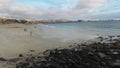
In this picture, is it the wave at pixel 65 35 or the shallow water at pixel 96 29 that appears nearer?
the wave at pixel 65 35

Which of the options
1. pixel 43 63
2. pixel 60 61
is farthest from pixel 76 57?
pixel 43 63

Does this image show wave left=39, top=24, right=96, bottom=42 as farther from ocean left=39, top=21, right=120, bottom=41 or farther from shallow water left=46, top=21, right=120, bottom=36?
shallow water left=46, top=21, right=120, bottom=36

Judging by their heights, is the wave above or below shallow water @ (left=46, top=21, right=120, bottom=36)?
above

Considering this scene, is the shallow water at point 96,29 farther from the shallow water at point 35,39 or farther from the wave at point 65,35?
the wave at point 65,35

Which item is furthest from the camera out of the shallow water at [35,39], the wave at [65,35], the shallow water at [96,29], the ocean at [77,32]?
the shallow water at [96,29]

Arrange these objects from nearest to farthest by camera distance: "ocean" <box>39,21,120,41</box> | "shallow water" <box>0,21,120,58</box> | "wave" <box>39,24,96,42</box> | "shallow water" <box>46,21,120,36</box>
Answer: "shallow water" <box>0,21,120,58</box> < "wave" <box>39,24,96,42</box> < "ocean" <box>39,21,120,41</box> < "shallow water" <box>46,21,120,36</box>

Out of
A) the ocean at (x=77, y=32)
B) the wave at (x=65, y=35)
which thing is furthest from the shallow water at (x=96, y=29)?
the wave at (x=65, y=35)

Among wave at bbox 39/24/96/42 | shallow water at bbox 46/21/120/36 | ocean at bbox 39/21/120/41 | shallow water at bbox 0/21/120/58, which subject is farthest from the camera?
shallow water at bbox 46/21/120/36

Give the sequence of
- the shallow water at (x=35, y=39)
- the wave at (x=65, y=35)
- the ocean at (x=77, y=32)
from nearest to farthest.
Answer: the shallow water at (x=35, y=39) → the wave at (x=65, y=35) → the ocean at (x=77, y=32)

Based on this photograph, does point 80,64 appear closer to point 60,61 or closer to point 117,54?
point 60,61

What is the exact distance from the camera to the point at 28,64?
476 inches

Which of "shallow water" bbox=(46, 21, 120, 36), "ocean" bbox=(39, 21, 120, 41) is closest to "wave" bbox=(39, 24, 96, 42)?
"ocean" bbox=(39, 21, 120, 41)

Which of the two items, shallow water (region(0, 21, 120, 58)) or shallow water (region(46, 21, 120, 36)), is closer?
shallow water (region(0, 21, 120, 58))

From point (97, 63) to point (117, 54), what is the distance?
9.38 ft
